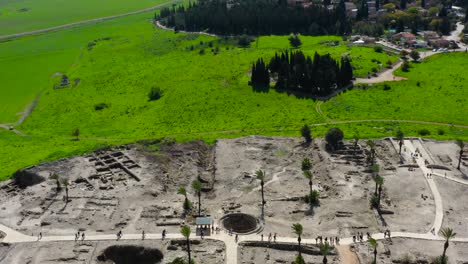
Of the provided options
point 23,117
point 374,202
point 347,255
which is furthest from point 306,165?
point 23,117

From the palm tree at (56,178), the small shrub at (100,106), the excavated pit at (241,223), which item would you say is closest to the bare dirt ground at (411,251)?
the excavated pit at (241,223)

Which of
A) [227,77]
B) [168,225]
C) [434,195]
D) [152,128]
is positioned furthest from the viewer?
[227,77]

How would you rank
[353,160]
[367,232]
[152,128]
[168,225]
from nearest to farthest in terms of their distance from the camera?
[367,232] → [168,225] → [353,160] → [152,128]

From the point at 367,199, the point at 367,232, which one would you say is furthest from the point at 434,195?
the point at 367,232

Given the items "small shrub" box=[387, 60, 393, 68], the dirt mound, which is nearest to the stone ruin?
the dirt mound

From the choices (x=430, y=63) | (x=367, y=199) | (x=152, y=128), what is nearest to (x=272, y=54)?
(x=430, y=63)

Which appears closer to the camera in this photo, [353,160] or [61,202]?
[61,202]

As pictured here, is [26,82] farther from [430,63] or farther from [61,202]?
Answer: [430,63]
